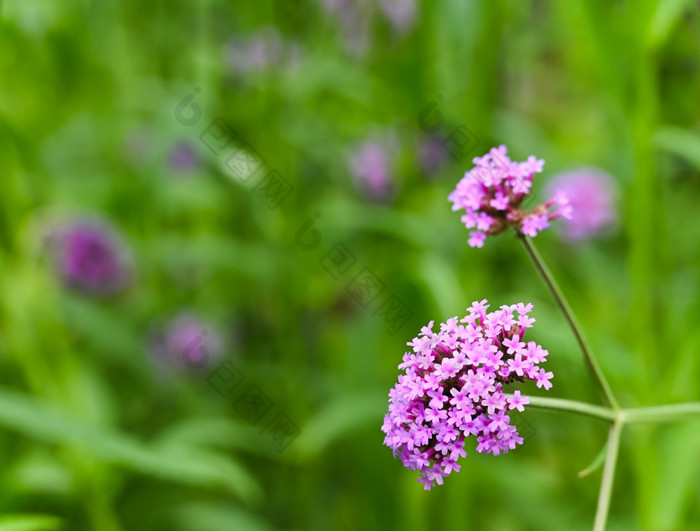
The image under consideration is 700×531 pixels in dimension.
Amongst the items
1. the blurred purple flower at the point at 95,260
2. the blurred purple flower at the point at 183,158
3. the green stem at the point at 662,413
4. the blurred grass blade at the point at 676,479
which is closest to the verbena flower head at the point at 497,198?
the green stem at the point at 662,413

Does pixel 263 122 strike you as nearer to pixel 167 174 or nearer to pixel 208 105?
pixel 208 105

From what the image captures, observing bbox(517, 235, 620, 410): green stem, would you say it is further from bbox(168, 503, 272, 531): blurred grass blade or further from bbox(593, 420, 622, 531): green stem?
bbox(168, 503, 272, 531): blurred grass blade

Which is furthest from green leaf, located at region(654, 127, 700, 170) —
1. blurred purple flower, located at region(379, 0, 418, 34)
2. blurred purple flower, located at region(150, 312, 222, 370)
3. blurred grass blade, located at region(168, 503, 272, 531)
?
blurred purple flower, located at region(150, 312, 222, 370)

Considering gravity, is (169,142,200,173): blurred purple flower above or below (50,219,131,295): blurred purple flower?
above

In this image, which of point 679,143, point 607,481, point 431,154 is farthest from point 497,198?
point 431,154

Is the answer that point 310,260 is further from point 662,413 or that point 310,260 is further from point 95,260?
point 662,413

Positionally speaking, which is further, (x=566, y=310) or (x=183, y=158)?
(x=183, y=158)

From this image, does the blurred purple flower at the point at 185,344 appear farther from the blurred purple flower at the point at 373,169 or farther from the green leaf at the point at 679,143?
the green leaf at the point at 679,143
